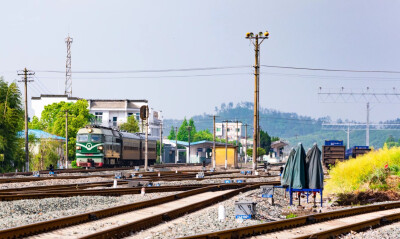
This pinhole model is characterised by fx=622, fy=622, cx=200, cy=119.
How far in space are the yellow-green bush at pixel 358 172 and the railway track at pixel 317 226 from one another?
5209 mm

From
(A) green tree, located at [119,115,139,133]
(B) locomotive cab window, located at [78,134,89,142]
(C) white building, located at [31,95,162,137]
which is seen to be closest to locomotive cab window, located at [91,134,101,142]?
(B) locomotive cab window, located at [78,134,89,142]

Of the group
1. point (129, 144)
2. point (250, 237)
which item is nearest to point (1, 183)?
point (250, 237)

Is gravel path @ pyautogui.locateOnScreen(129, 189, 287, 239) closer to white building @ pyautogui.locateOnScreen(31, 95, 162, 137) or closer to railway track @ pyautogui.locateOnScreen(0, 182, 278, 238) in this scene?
railway track @ pyautogui.locateOnScreen(0, 182, 278, 238)

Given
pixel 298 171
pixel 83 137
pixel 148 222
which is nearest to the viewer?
pixel 148 222

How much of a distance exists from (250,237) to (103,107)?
13908cm

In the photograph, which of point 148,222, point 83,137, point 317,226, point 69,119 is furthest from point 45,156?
point 317,226

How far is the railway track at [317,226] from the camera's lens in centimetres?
1235

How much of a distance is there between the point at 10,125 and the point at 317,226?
49.2 metres

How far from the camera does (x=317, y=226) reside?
14.9m

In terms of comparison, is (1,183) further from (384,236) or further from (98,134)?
(384,236)

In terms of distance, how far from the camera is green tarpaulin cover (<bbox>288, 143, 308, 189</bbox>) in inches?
811

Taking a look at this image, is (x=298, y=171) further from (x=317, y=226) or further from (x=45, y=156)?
(x=45, y=156)

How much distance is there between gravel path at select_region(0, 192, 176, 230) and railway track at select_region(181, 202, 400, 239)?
503 centimetres

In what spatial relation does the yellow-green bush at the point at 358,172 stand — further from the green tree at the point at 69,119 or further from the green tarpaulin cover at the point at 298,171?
the green tree at the point at 69,119
